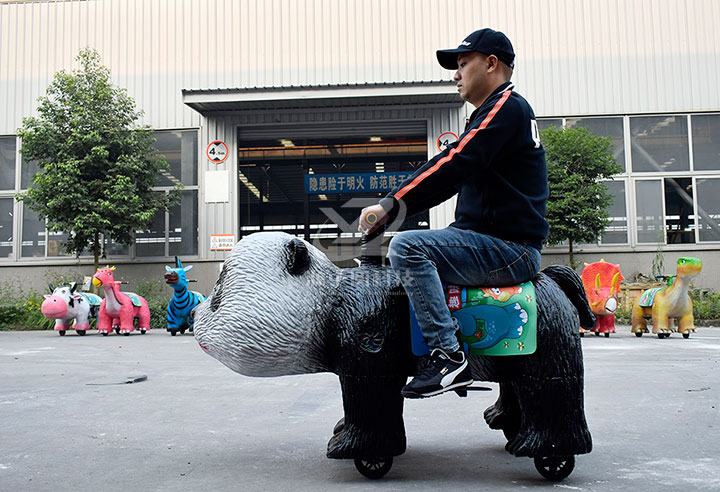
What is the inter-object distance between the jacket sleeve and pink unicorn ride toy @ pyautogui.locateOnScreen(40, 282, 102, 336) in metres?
10.3

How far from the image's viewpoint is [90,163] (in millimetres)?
13344

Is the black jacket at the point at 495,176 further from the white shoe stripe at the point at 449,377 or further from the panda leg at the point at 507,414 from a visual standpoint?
the panda leg at the point at 507,414

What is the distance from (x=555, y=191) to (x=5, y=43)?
14.4 metres

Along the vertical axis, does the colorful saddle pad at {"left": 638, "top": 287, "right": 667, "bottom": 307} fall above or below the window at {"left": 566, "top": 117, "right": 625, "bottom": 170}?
below

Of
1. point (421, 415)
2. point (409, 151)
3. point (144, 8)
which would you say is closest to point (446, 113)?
point (409, 151)

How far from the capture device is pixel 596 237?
44.4ft

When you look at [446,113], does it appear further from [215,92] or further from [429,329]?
[429,329]

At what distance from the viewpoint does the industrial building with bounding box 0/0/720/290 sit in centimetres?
1518

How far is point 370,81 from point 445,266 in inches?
536

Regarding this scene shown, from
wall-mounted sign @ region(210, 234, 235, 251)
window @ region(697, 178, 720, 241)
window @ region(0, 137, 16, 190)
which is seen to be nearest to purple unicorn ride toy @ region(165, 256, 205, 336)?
wall-mounted sign @ region(210, 234, 235, 251)

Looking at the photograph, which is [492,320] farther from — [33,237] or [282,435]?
[33,237]

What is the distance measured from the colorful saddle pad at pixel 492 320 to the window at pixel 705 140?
50.1ft

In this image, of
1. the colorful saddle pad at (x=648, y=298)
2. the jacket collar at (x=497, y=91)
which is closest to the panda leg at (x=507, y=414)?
the jacket collar at (x=497, y=91)

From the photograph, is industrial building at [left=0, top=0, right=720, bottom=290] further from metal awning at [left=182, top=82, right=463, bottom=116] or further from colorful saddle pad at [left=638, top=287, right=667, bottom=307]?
colorful saddle pad at [left=638, top=287, right=667, bottom=307]
